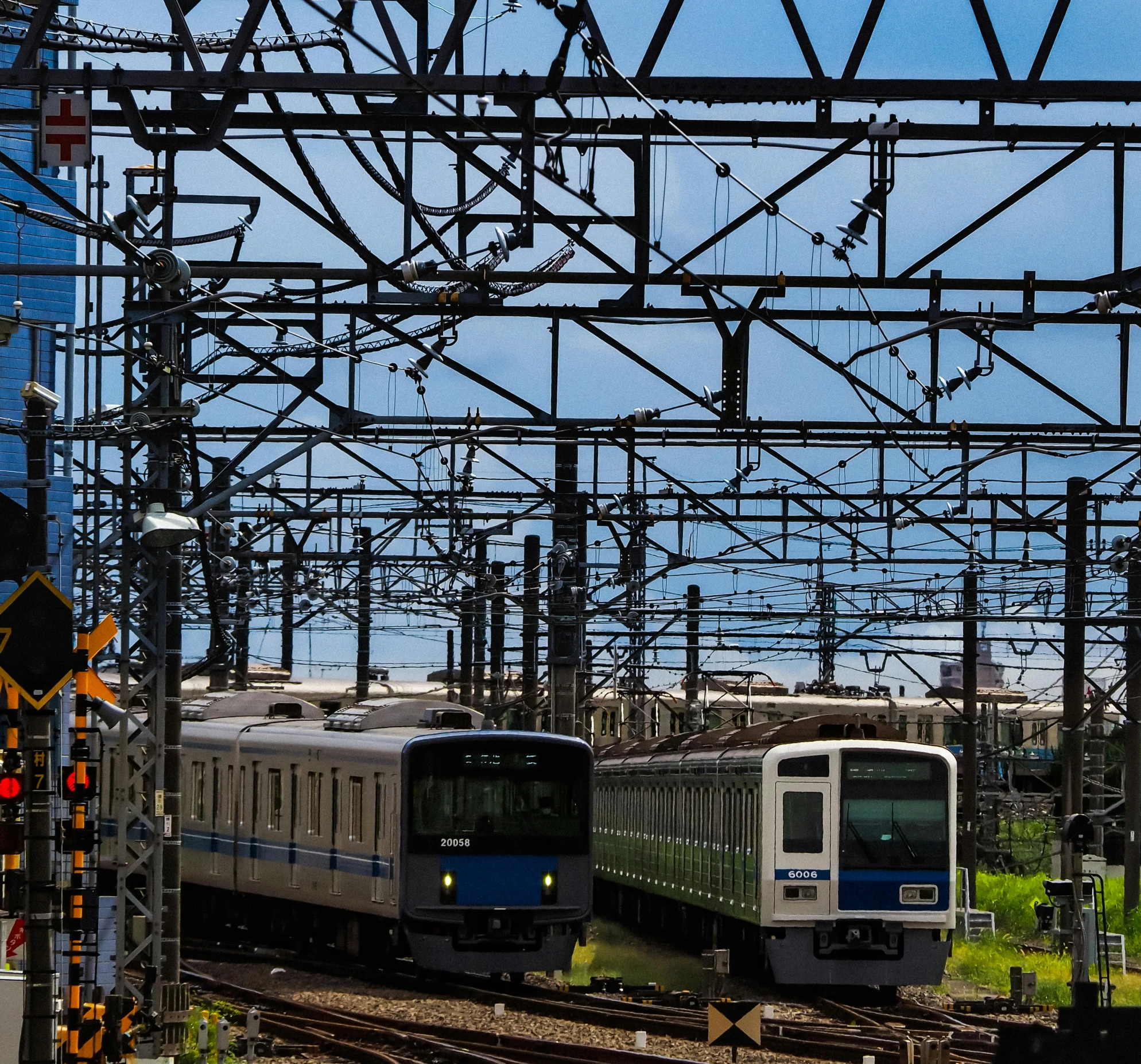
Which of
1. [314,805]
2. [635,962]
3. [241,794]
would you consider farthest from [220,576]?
[635,962]

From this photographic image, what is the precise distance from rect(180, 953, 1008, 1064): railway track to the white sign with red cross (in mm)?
6416

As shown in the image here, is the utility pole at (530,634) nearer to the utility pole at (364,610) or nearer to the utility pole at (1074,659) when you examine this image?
the utility pole at (364,610)

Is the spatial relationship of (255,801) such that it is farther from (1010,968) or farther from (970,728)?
(970,728)

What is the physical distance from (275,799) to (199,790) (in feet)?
8.73

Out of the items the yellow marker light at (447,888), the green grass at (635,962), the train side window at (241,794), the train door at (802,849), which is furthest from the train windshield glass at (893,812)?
the train side window at (241,794)

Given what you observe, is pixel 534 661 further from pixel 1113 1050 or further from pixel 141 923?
pixel 1113 1050

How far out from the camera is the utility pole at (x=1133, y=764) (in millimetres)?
28219

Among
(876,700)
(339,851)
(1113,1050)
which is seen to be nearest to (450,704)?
(339,851)

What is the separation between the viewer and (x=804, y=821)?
19.4 meters

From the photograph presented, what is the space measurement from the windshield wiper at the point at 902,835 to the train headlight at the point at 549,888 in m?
3.05

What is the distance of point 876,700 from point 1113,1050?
47.0 m

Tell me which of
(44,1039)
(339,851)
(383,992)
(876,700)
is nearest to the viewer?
(44,1039)

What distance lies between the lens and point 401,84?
11.4 meters

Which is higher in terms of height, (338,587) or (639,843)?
(338,587)
